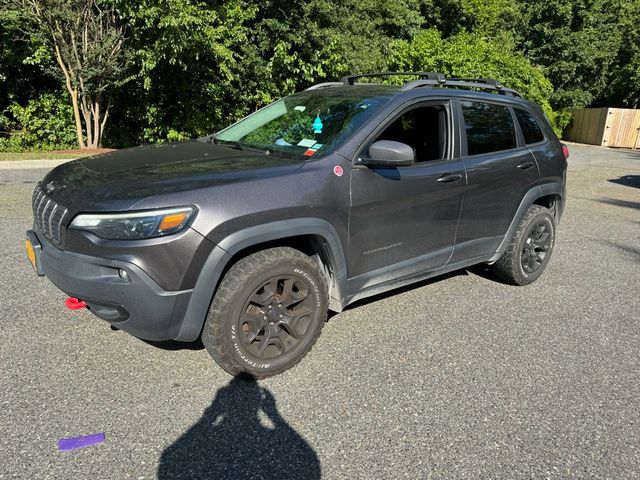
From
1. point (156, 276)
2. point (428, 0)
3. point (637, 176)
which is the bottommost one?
point (637, 176)

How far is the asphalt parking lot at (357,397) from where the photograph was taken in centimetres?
241

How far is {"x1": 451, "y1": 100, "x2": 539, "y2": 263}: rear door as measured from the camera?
156 inches

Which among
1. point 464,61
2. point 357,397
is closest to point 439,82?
point 357,397

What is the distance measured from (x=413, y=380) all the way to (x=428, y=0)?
25145 millimetres

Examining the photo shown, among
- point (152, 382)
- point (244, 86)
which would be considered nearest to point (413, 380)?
point (152, 382)

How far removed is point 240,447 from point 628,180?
44.7 feet

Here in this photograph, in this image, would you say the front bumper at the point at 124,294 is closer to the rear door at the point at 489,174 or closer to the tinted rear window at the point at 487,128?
the rear door at the point at 489,174

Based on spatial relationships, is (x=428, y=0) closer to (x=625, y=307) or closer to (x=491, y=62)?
(x=491, y=62)

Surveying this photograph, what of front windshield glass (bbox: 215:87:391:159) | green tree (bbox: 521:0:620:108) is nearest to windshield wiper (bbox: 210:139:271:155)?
front windshield glass (bbox: 215:87:391:159)

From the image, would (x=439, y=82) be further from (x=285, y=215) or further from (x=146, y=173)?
(x=146, y=173)

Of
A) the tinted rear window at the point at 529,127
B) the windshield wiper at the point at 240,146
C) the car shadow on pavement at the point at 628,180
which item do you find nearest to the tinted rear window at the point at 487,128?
the tinted rear window at the point at 529,127

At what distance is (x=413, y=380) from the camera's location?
3.12 m

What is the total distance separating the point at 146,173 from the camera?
2.87 m

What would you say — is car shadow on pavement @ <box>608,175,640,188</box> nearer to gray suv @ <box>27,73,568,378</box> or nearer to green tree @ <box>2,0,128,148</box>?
gray suv @ <box>27,73,568,378</box>
